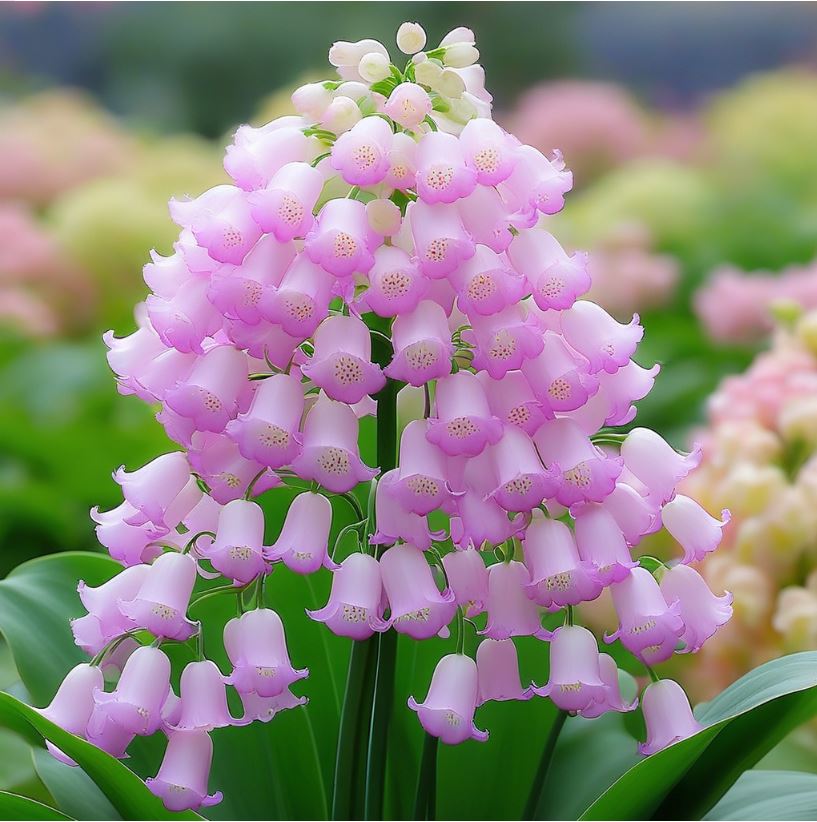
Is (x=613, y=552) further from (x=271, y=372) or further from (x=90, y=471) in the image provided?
(x=90, y=471)

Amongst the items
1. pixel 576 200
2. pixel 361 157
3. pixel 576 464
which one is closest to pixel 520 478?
pixel 576 464

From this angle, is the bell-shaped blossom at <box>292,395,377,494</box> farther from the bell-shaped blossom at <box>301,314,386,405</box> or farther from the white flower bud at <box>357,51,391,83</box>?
the white flower bud at <box>357,51,391,83</box>

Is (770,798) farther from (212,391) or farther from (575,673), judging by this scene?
(212,391)

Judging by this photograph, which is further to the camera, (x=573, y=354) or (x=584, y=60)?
(x=584, y=60)

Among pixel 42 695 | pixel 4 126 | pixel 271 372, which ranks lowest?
pixel 42 695

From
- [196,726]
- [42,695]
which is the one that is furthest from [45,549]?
[196,726]

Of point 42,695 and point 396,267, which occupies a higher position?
point 396,267

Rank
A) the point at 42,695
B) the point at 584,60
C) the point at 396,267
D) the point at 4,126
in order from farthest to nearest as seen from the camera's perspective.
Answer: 1. the point at 584,60
2. the point at 4,126
3. the point at 42,695
4. the point at 396,267
